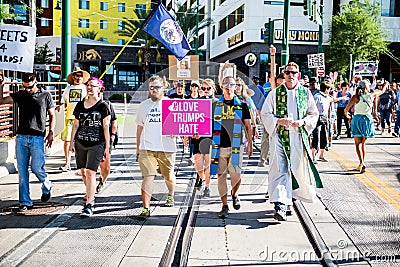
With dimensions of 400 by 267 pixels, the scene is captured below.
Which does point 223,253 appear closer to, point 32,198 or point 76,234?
point 76,234

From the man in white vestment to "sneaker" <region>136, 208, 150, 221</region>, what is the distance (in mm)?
1651

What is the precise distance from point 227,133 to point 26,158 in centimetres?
283

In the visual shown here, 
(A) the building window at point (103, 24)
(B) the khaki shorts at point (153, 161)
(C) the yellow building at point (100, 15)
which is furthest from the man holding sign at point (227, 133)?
(A) the building window at point (103, 24)

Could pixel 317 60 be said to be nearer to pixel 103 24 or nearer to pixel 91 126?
pixel 91 126

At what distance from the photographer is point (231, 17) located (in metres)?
49.1

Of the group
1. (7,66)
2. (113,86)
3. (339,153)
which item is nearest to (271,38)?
(339,153)

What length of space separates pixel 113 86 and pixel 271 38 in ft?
112

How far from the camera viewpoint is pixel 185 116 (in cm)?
753

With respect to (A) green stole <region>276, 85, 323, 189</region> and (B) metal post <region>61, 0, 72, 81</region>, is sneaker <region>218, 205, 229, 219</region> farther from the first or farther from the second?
(B) metal post <region>61, 0, 72, 81</region>

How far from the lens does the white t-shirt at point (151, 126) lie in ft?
24.4

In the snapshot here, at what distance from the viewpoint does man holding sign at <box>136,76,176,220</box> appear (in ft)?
24.4

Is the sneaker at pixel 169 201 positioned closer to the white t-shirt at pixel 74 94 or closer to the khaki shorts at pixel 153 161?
the khaki shorts at pixel 153 161

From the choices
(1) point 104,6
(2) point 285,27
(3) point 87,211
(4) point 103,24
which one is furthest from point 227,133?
(1) point 104,6

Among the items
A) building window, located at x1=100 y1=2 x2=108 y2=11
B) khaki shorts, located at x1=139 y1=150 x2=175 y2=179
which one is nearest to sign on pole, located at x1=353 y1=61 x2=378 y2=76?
khaki shorts, located at x1=139 y1=150 x2=175 y2=179
